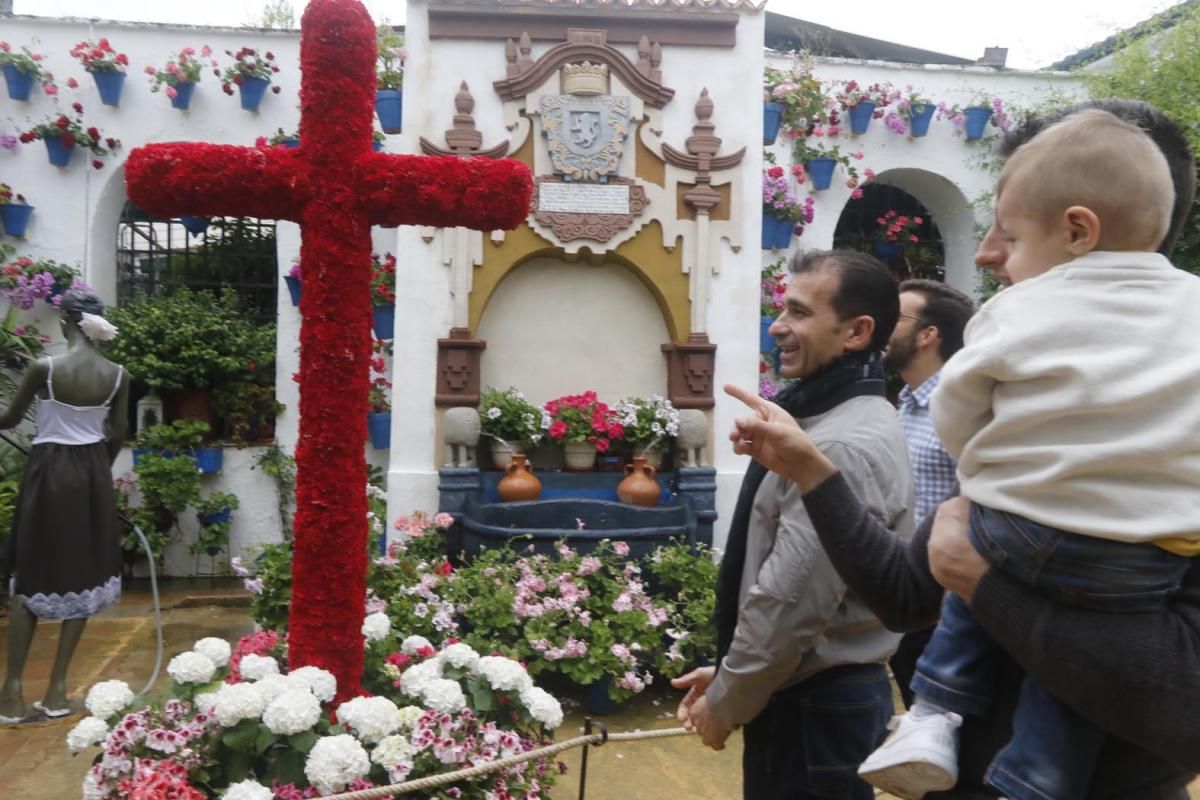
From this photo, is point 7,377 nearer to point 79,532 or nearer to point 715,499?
point 79,532

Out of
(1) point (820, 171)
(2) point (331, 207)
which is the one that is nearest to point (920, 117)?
(1) point (820, 171)

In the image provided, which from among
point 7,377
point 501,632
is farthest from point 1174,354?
point 7,377

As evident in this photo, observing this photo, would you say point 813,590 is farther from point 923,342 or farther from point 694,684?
point 923,342

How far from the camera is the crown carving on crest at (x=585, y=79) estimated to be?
18.9ft

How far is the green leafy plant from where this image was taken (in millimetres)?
6672

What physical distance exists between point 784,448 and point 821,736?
0.78 metres

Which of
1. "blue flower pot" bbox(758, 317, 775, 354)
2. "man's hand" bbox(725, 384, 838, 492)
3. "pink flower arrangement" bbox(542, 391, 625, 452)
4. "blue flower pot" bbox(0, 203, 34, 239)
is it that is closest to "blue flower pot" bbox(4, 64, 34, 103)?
"blue flower pot" bbox(0, 203, 34, 239)

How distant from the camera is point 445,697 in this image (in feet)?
7.50

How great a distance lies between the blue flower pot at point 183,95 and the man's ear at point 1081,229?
23.3 feet

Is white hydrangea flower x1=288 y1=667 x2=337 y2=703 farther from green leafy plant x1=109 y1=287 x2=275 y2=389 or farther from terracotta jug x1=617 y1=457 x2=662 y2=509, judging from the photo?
green leafy plant x1=109 y1=287 x2=275 y2=389

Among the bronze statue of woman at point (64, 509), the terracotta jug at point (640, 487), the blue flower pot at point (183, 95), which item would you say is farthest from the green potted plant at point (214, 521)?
the terracotta jug at point (640, 487)

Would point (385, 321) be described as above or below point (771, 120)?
below

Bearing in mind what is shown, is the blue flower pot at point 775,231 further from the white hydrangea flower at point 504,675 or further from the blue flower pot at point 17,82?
the blue flower pot at point 17,82

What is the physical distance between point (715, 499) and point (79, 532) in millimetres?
3644
